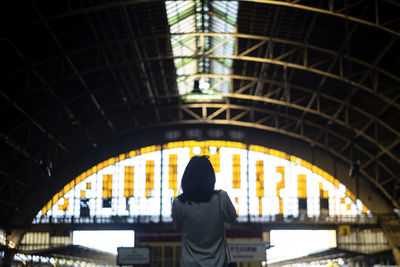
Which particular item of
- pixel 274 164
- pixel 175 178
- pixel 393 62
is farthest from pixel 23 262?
pixel 393 62

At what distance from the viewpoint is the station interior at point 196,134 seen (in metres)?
36.1

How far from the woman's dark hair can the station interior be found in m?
30.6

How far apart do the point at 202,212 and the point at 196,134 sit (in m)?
44.7

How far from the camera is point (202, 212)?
3951mm

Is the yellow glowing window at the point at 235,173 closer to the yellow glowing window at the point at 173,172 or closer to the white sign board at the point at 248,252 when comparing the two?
the yellow glowing window at the point at 173,172

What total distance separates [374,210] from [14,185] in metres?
Answer: 27.4

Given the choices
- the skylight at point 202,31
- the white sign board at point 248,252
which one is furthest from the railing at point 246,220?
the white sign board at point 248,252

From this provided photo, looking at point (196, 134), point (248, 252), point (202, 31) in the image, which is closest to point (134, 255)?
point (248, 252)

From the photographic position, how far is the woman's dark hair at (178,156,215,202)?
3.92 m

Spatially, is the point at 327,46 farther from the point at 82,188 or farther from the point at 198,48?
the point at 82,188

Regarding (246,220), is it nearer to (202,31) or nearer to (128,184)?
(128,184)

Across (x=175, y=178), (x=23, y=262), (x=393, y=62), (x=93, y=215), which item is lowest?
(x=23, y=262)

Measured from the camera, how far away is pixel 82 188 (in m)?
47.2

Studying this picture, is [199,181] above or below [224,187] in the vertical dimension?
below
